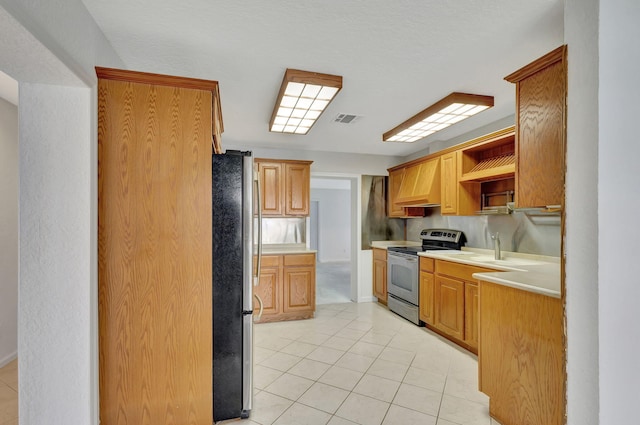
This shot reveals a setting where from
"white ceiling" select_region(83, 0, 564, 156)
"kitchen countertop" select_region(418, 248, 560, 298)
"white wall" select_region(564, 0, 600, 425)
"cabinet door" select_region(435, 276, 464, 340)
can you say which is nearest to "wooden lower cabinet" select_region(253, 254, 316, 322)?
"cabinet door" select_region(435, 276, 464, 340)

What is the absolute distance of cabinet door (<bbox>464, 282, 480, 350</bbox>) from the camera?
115 inches

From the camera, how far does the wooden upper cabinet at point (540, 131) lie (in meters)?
1.70

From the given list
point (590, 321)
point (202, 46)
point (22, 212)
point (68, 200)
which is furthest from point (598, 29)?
point (22, 212)

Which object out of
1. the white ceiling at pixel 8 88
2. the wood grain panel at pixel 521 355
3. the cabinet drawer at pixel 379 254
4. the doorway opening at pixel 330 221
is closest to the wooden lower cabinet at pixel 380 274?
the cabinet drawer at pixel 379 254

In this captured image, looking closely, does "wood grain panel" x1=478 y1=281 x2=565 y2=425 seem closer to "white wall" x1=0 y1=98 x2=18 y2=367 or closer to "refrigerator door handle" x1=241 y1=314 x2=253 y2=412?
"refrigerator door handle" x1=241 y1=314 x2=253 y2=412

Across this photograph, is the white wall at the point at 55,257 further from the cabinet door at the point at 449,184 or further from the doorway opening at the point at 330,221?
the doorway opening at the point at 330,221

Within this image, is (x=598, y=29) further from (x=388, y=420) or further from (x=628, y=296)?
(x=388, y=420)

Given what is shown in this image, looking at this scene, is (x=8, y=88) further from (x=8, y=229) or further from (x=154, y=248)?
(x=154, y=248)

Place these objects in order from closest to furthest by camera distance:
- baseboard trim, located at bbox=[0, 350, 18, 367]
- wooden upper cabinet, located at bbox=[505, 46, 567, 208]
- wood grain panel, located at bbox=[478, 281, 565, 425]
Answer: wood grain panel, located at bbox=[478, 281, 565, 425] → wooden upper cabinet, located at bbox=[505, 46, 567, 208] → baseboard trim, located at bbox=[0, 350, 18, 367]

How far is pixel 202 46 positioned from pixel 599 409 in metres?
2.84

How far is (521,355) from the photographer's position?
5.90 feet

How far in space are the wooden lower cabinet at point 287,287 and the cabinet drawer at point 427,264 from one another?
146cm

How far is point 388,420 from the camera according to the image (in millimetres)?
2002

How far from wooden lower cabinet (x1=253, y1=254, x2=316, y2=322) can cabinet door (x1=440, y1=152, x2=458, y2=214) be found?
1905mm
